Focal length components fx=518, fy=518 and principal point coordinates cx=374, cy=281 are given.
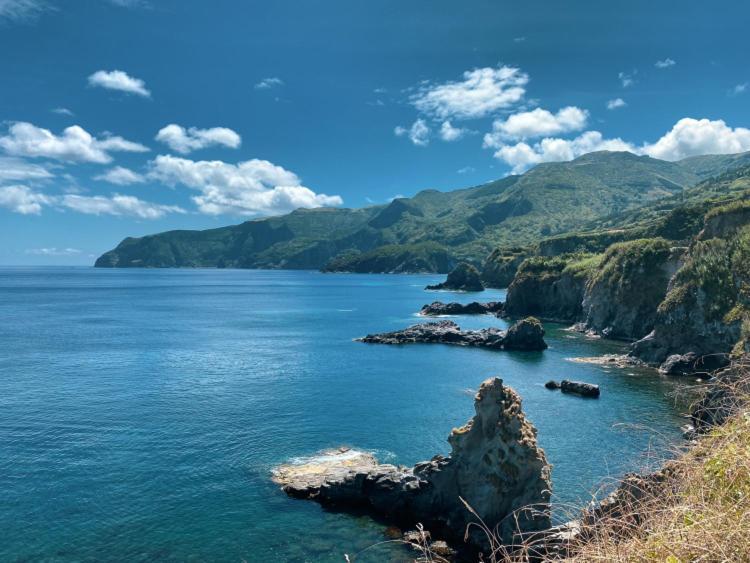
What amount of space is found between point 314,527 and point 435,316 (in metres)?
150

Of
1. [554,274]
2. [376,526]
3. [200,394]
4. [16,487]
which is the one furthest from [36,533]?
[554,274]

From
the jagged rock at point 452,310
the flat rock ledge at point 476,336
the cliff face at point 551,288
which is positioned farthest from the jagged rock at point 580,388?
the jagged rock at point 452,310

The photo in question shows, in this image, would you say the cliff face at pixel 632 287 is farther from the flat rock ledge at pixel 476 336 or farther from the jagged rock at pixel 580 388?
the jagged rock at pixel 580 388

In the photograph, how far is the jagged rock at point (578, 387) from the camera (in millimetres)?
77812

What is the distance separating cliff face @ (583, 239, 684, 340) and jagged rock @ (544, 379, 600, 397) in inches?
2026

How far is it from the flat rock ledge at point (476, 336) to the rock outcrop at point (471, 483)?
82.3m

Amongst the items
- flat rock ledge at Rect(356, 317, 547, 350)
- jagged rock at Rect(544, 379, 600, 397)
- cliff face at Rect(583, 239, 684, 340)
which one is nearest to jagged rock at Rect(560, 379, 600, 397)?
jagged rock at Rect(544, 379, 600, 397)

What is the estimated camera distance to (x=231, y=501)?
4384 centimetres

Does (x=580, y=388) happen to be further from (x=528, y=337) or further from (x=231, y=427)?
(x=231, y=427)

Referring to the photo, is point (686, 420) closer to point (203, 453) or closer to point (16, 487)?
point (203, 453)

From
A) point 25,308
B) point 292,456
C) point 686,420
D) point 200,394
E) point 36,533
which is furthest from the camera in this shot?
point 25,308

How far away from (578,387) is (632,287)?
61763 mm

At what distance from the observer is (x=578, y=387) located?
79250 mm

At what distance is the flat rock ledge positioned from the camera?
120m
